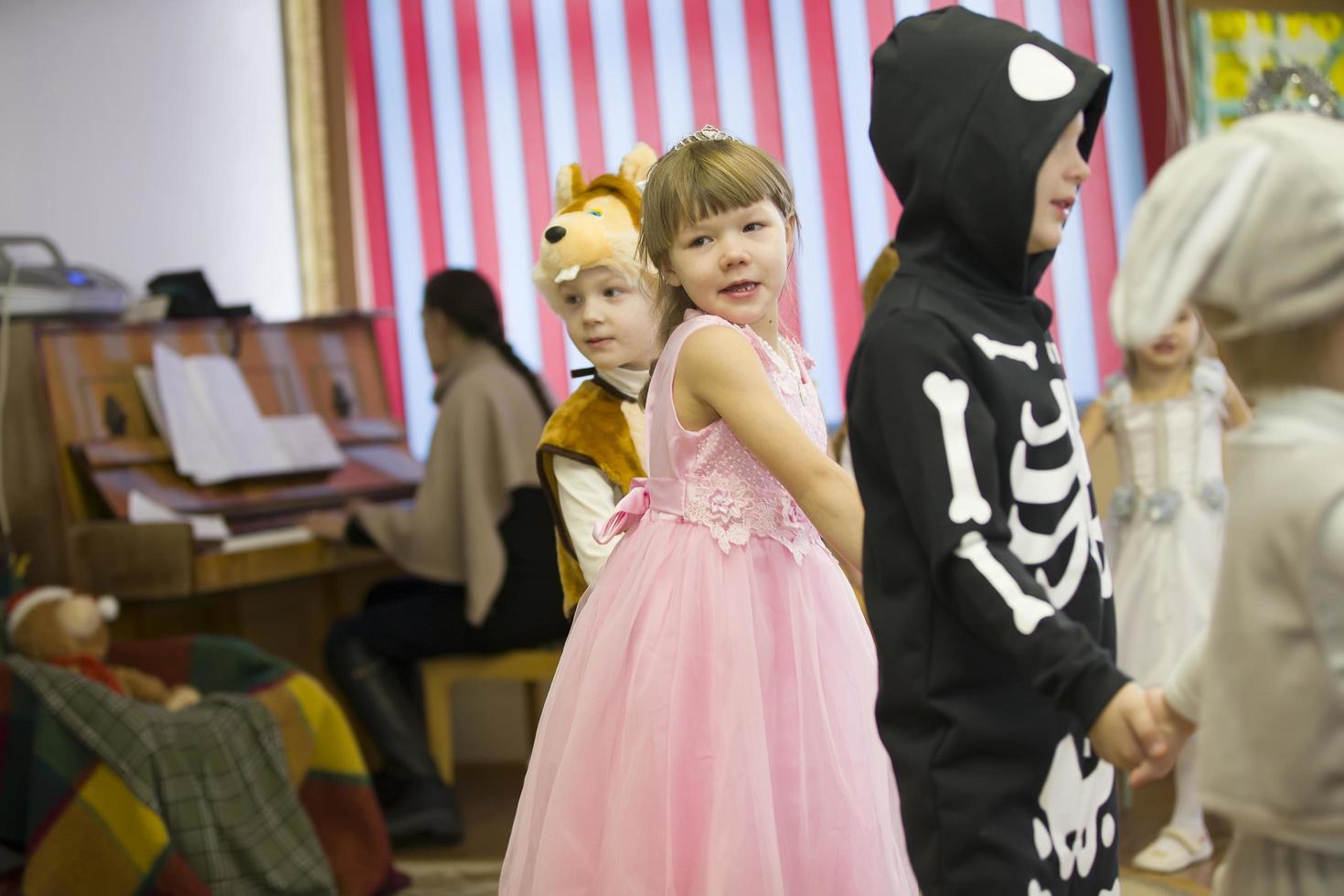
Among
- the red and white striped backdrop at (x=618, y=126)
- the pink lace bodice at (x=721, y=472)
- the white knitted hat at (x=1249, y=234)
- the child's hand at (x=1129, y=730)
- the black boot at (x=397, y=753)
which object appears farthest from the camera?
the red and white striped backdrop at (x=618, y=126)

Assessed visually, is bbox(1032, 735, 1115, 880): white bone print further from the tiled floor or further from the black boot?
the black boot

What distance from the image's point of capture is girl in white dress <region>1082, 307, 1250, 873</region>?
Answer: 3.03 m

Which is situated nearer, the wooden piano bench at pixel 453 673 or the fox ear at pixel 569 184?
the fox ear at pixel 569 184

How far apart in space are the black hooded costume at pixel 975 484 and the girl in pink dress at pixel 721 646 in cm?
25

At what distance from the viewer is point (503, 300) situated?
15.0 ft

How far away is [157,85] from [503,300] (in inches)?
49.8

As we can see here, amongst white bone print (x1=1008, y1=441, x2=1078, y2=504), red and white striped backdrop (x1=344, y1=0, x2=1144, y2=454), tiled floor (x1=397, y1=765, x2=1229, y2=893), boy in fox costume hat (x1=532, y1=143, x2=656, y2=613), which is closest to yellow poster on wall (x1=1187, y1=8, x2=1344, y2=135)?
red and white striped backdrop (x1=344, y1=0, x2=1144, y2=454)

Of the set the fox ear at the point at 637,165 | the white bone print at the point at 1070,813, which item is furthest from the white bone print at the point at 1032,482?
the fox ear at the point at 637,165

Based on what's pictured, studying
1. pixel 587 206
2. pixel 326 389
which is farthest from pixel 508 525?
pixel 587 206

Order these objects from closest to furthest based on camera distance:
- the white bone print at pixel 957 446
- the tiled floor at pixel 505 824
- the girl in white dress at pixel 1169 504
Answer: the white bone print at pixel 957 446 < the tiled floor at pixel 505 824 < the girl in white dress at pixel 1169 504

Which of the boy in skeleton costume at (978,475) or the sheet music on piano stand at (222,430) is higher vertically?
the sheet music on piano stand at (222,430)

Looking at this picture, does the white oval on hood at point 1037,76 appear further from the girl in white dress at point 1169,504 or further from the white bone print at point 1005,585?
the girl in white dress at point 1169,504

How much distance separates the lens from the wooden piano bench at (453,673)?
140 inches

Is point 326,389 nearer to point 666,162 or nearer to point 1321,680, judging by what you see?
point 666,162
